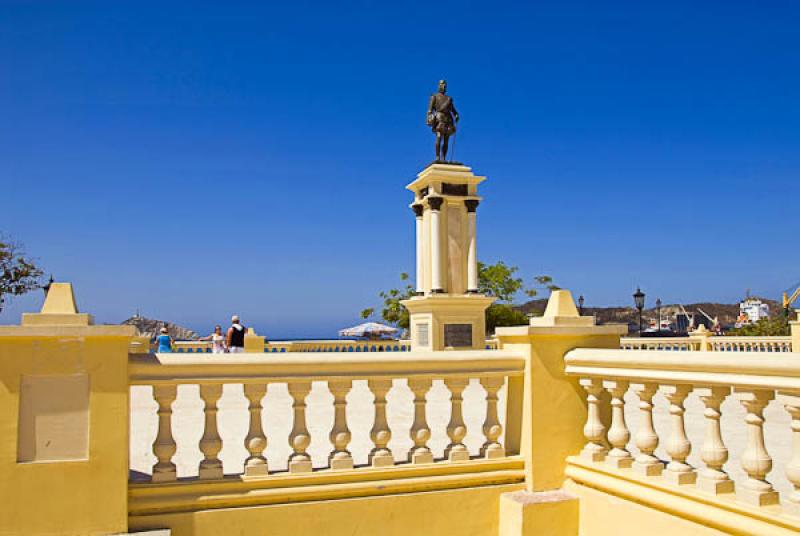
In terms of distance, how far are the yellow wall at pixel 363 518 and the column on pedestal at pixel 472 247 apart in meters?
14.6

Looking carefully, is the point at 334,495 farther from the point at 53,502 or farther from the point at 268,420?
the point at 268,420

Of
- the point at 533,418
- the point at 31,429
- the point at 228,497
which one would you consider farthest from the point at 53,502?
the point at 533,418

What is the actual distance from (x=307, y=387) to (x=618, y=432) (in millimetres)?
2069

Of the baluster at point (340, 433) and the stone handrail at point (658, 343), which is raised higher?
the baluster at point (340, 433)

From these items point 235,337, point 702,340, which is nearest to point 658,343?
point 702,340

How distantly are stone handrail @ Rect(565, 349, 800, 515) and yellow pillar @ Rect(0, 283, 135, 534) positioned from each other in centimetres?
301

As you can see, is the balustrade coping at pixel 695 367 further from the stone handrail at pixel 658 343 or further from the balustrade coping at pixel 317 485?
the stone handrail at pixel 658 343

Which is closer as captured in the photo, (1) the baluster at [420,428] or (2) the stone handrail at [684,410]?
(2) the stone handrail at [684,410]

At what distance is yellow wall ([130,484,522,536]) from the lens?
407cm

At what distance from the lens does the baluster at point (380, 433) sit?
452 cm

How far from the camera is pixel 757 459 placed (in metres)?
3.49

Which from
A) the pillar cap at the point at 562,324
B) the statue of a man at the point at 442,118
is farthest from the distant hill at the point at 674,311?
the pillar cap at the point at 562,324

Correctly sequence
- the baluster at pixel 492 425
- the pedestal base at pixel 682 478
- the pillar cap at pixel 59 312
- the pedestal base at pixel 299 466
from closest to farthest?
the pillar cap at pixel 59 312 → the pedestal base at pixel 682 478 → the pedestal base at pixel 299 466 → the baluster at pixel 492 425

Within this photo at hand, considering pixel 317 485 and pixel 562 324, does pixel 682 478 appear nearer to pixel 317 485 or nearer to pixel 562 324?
pixel 562 324
